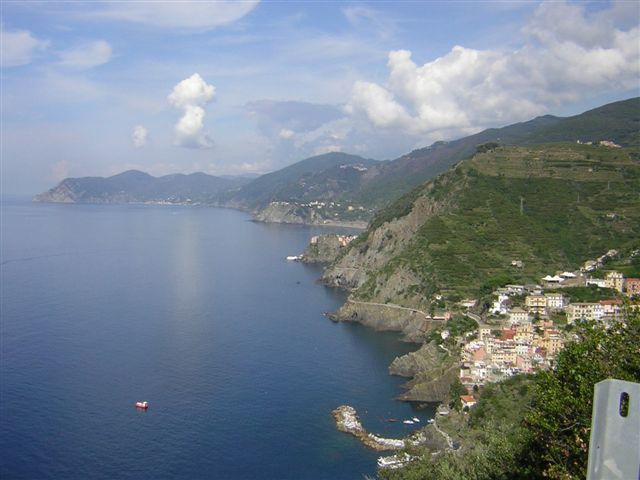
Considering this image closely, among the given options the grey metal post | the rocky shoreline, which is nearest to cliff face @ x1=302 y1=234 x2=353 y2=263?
the rocky shoreline

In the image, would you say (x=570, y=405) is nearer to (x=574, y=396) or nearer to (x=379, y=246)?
(x=574, y=396)

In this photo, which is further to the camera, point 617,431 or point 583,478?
point 583,478

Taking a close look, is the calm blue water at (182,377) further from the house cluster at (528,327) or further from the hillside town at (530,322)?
the hillside town at (530,322)

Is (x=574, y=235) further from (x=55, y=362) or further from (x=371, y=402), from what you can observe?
(x=55, y=362)

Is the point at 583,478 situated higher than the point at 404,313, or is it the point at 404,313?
the point at 583,478

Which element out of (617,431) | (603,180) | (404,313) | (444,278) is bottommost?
(404,313)

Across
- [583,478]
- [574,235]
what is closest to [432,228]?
[574,235]

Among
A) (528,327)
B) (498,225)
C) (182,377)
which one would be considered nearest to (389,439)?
(528,327)

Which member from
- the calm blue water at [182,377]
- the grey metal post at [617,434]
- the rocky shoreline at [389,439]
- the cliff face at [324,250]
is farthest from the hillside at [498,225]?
the grey metal post at [617,434]
